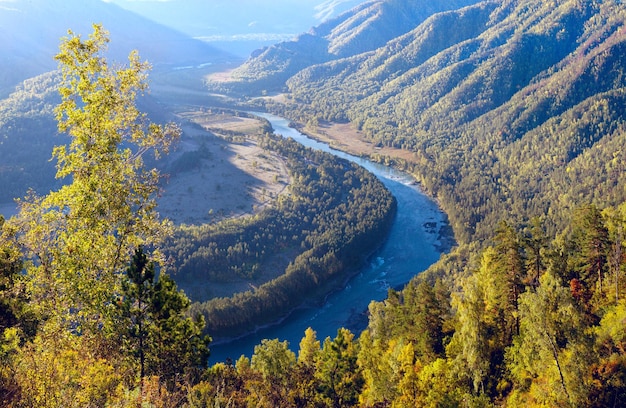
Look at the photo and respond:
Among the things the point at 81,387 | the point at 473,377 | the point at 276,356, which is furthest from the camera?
the point at 276,356

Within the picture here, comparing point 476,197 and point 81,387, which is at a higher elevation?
point 81,387

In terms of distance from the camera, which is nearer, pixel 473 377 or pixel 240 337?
pixel 473 377

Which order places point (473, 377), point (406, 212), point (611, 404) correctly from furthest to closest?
1. point (406, 212)
2. point (473, 377)
3. point (611, 404)

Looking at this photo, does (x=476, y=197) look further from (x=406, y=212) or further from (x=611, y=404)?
(x=611, y=404)

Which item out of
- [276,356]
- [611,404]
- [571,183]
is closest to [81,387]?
[611,404]

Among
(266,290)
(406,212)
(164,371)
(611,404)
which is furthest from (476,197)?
(164,371)

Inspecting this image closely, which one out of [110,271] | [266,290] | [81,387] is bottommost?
[266,290]

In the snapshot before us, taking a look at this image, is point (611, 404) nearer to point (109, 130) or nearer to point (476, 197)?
point (109, 130)
